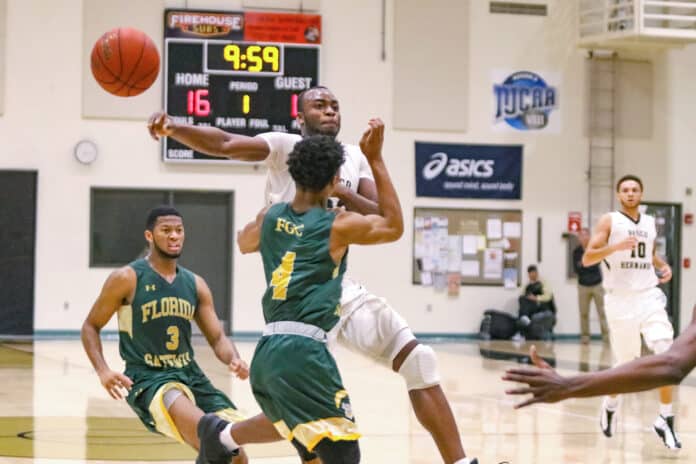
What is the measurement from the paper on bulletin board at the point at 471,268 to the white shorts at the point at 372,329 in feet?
46.7

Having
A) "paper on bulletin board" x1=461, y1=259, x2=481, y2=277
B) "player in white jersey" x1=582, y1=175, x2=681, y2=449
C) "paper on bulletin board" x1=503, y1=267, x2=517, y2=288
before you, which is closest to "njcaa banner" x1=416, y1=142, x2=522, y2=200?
"paper on bulletin board" x1=461, y1=259, x2=481, y2=277

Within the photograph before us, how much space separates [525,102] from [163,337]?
1504cm

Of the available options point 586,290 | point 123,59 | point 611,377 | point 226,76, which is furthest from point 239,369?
point 586,290

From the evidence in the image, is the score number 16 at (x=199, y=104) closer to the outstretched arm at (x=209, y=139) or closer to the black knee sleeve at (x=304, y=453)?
the outstretched arm at (x=209, y=139)

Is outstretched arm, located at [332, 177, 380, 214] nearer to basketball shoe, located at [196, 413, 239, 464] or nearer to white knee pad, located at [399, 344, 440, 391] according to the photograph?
white knee pad, located at [399, 344, 440, 391]

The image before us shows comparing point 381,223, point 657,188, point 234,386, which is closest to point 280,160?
point 381,223

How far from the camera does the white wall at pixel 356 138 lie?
62.6 ft

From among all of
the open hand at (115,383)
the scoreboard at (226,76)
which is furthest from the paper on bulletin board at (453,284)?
the open hand at (115,383)

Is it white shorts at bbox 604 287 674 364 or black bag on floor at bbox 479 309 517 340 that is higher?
white shorts at bbox 604 287 674 364

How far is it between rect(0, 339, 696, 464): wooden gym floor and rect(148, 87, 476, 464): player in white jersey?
2.05 m

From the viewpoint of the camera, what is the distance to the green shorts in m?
5.12

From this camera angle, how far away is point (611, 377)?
354cm

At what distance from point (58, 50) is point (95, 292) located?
3.88 m

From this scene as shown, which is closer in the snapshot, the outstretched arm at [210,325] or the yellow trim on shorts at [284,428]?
the yellow trim on shorts at [284,428]
